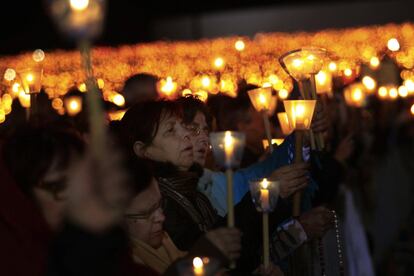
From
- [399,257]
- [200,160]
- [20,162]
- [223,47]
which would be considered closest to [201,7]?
[223,47]

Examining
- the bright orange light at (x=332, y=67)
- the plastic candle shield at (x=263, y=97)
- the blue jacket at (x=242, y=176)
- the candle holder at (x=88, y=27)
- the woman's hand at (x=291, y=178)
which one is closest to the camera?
the candle holder at (x=88, y=27)

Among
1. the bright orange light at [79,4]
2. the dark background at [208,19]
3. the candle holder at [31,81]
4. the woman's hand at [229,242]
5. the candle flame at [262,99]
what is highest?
the dark background at [208,19]

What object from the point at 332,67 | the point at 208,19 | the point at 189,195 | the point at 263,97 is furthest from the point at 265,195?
the point at 208,19

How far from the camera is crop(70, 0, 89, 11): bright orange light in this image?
7.47 feet

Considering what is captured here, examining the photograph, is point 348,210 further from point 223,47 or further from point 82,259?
point 223,47

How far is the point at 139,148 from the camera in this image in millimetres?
4363

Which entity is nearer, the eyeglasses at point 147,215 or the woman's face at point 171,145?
the eyeglasses at point 147,215

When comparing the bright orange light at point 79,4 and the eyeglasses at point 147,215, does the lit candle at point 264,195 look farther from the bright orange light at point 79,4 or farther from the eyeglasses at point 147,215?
the bright orange light at point 79,4

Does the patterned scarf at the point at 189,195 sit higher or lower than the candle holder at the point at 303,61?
lower

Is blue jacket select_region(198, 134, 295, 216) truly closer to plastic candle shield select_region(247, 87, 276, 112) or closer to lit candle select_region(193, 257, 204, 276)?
plastic candle shield select_region(247, 87, 276, 112)

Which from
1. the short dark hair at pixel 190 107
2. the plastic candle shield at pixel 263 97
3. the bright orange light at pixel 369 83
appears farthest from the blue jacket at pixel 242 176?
the bright orange light at pixel 369 83

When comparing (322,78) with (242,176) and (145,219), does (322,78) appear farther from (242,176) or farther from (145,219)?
(145,219)

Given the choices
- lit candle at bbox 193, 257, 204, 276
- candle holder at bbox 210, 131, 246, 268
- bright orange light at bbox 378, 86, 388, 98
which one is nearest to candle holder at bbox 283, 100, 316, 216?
candle holder at bbox 210, 131, 246, 268

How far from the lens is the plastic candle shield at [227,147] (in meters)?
3.22
